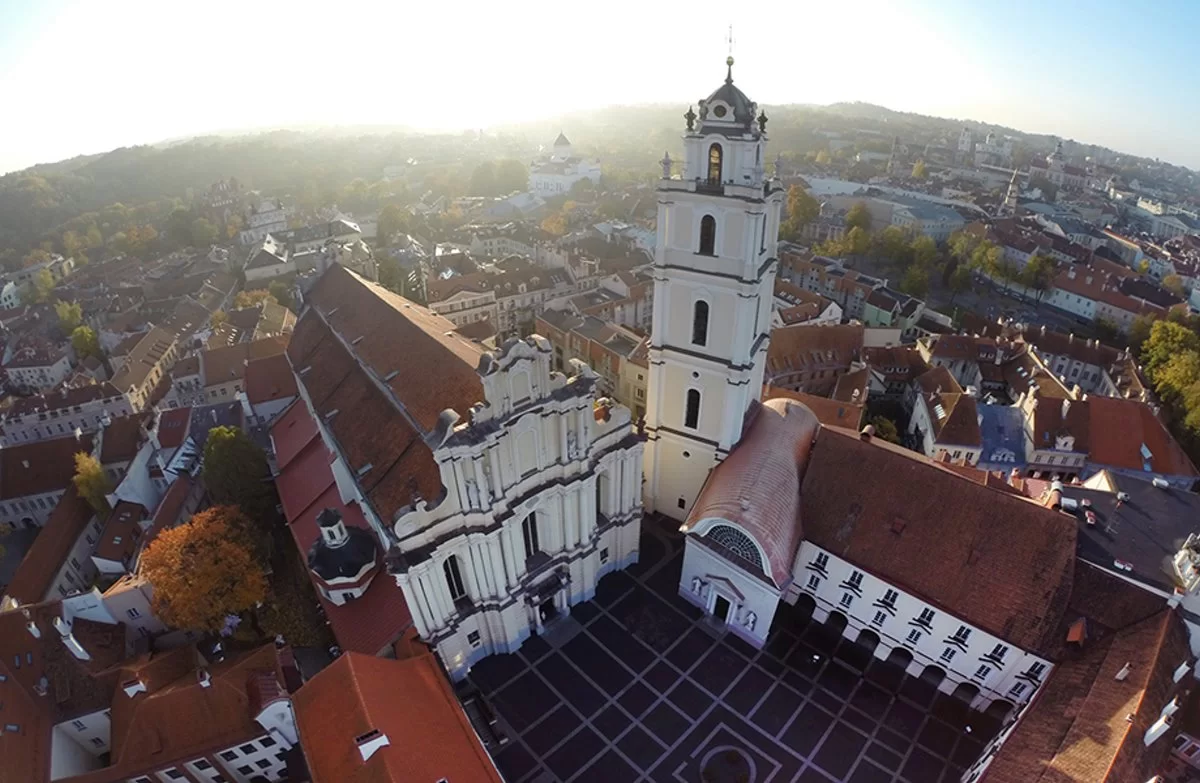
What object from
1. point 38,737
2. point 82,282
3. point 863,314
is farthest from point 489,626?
point 82,282

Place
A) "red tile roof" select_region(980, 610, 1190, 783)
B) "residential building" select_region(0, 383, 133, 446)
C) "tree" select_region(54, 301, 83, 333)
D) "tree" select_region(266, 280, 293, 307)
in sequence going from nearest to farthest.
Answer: "red tile roof" select_region(980, 610, 1190, 783), "residential building" select_region(0, 383, 133, 446), "tree" select_region(54, 301, 83, 333), "tree" select_region(266, 280, 293, 307)

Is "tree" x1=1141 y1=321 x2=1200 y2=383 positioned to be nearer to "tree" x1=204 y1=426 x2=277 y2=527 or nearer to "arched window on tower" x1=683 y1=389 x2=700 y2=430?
"arched window on tower" x1=683 y1=389 x2=700 y2=430

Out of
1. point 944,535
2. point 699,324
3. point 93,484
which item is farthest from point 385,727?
point 93,484

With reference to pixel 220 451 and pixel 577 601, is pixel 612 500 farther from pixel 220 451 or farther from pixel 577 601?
pixel 220 451

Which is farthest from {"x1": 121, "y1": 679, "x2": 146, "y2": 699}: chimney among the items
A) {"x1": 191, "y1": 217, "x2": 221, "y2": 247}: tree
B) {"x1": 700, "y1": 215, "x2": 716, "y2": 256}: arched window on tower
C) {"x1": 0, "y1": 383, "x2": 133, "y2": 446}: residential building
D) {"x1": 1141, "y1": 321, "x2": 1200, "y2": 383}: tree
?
{"x1": 191, "y1": 217, "x2": 221, "y2": 247}: tree

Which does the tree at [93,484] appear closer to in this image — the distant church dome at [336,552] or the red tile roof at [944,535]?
the distant church dome at [336,552]

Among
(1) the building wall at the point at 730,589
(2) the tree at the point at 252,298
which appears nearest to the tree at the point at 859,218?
(2) the tree at the point at 252,298

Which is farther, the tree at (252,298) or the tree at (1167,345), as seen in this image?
the tree at (252,298)
